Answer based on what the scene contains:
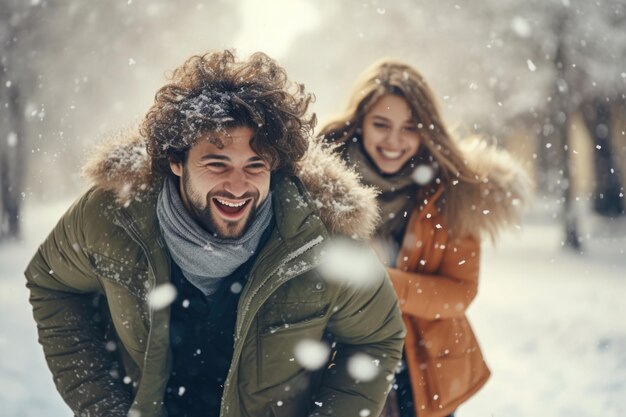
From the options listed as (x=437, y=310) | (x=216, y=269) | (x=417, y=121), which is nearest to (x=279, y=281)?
(x=216, y=269)

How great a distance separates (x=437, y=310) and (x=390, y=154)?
0.82m

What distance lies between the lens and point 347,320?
8.96 ft

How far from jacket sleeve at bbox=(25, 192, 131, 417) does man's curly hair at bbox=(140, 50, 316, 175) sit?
371 millimetres

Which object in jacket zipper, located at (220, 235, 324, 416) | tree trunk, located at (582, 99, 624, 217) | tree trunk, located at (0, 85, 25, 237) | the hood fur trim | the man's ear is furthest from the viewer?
tree trunk, located at (582, 99, 624, 217)

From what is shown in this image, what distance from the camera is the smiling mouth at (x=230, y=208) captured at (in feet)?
8.52

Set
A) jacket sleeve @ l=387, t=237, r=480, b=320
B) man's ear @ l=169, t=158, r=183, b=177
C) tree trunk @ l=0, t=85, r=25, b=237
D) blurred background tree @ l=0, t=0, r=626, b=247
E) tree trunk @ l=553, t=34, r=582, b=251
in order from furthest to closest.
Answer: tree trunk @ l=0, t=85, r=25, b=237 < tree trunk @ l=553, t=34, r=582, b=251 < blurred background tree @ l=0, t=0, r=626, b=247 < jacket sleeve @ l=387, t=237, r=480, b=320 < man's ear @ l=169, t=158, r=183, b=177

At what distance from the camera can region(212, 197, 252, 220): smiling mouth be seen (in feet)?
8.52

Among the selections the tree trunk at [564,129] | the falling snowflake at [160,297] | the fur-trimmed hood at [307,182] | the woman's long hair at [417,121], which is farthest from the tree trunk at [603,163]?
the falling snowflake at [160,297]

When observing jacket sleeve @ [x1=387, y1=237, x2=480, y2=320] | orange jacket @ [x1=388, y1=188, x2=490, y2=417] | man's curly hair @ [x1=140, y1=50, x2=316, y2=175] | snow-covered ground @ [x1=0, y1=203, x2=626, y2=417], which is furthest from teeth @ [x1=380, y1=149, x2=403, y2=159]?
man's curly hair @ [x1=140, y1=50, x2=316, y2=175]

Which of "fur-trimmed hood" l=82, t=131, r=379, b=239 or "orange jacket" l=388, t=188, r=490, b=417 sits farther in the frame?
"orange jacket" l=388, t=188, r=490, b=417

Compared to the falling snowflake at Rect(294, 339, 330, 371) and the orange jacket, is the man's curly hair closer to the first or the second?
the falling snowflake at Rect(294, 339, 330, 371)

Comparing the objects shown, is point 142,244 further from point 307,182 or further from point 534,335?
point 534,335

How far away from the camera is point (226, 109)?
2.57 metres

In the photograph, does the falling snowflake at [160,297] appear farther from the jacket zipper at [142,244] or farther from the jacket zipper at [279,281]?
the jacket zipper at [279,281]
